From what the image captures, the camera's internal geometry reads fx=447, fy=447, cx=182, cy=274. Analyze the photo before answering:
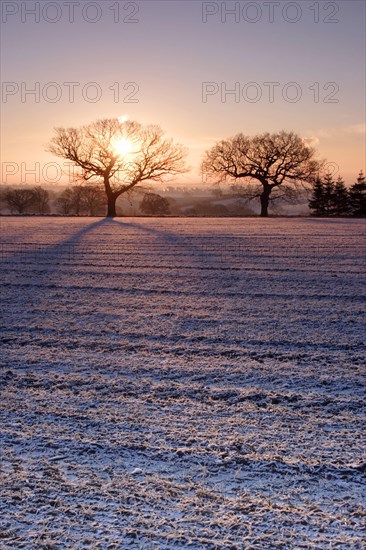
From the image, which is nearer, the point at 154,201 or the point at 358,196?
the point at 358,196

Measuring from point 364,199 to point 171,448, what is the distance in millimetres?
53545

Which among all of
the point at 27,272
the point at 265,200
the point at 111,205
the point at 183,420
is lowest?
the point at 183,420

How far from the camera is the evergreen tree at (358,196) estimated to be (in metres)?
51.3

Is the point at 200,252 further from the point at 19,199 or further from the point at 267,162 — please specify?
the point at 19,199

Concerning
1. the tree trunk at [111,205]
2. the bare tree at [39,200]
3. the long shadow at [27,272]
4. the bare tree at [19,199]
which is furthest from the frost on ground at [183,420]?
the bare tree at [39,200]

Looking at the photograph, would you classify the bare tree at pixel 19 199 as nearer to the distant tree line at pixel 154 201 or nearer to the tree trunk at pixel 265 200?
the distant tree line at pixel 154 201

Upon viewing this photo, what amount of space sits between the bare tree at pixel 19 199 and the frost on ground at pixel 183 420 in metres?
80.1

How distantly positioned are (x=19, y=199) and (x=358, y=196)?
59.2 m

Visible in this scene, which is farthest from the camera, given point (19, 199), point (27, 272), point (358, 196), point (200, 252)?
point (19, 199)

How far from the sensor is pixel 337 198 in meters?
53.0

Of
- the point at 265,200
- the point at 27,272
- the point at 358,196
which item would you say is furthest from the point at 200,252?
the point at 358,196

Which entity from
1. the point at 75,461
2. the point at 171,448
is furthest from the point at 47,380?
the point at 171,448

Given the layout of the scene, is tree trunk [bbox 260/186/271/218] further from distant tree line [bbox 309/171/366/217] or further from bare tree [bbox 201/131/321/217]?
distant tree line [bbox 309/171/366/217]

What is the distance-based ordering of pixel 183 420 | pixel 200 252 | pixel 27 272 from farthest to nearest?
1. pixel 200 252
2. pixel 27 272
3. pixel 183 420
